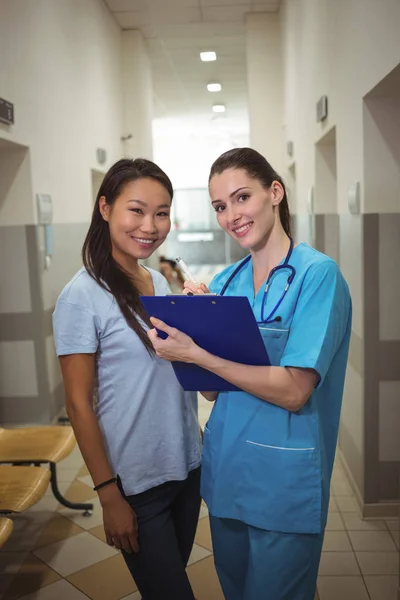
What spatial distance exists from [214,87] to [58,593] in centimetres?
901

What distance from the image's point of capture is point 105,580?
8.21 feet

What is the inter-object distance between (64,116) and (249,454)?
4.07m

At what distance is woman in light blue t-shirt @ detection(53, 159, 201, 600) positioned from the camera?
1401mm

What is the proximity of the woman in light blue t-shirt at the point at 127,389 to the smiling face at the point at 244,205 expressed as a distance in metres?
0.22

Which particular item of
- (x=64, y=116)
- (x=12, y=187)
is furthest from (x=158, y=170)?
(x=64, y=116)

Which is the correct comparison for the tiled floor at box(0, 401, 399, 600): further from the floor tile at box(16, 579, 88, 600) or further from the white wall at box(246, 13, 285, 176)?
the white wall at box(246, 13, 285, 176)

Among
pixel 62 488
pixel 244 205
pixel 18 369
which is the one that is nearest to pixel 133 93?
pixel 18 369

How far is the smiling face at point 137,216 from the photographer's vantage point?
4.88 feet

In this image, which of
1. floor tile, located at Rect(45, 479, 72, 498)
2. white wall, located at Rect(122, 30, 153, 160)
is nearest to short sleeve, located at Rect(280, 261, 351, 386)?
floor tile, located at Rect(45, 479, 72, 498)

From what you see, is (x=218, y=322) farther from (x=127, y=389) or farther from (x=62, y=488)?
(x=62, y=488)

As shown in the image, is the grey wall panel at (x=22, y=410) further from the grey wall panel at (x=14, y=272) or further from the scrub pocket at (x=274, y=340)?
the scrub pocket at (x=274, y=340)

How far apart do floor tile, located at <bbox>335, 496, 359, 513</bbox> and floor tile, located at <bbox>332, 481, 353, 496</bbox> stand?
0.17 ft

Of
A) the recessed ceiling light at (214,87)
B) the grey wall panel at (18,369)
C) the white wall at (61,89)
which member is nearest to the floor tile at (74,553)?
the grey wall panel at (18,369)

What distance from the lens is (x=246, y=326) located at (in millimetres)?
1192
